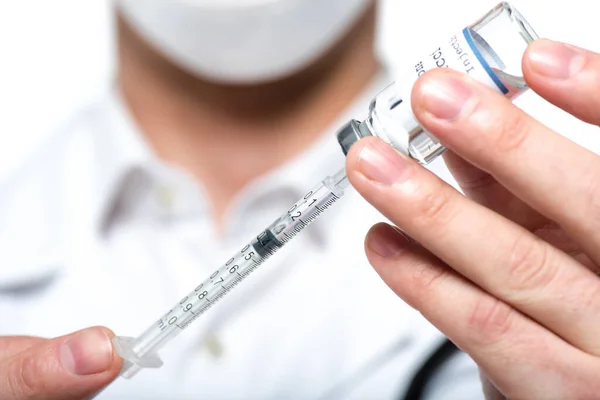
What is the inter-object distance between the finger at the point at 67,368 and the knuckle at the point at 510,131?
0.41m

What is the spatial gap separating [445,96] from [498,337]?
23cm

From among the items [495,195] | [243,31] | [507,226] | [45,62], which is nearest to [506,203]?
[495,195]

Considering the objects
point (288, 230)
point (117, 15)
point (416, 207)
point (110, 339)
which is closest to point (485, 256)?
point (416, 207)

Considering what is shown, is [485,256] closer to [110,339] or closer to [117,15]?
[110,339]

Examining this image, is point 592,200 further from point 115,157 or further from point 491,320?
point 115,157

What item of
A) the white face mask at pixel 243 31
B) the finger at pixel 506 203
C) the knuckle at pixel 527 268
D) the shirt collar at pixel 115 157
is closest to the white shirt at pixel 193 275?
the shirt collar at pixel 115 157

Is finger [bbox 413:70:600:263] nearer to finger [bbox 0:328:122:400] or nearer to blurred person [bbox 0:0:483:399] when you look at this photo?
finger [bbox 0:328:122:400]

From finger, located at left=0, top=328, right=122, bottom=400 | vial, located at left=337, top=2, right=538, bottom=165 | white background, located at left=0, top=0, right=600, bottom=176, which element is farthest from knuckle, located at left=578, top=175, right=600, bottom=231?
white background, located at left=0, top=0, right=600, bottom=176

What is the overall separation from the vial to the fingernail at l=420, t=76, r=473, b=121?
32mm

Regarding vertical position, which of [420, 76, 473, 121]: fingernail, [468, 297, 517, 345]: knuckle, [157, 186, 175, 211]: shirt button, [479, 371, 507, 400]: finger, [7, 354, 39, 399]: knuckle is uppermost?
[157, 186, 175, 211]: shirt button

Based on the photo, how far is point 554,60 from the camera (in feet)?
2.03

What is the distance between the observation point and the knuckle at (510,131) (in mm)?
620

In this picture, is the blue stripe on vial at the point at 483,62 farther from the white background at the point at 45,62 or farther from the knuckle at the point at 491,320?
the white background at the point at 45,62

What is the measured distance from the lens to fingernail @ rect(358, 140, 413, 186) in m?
0.64
